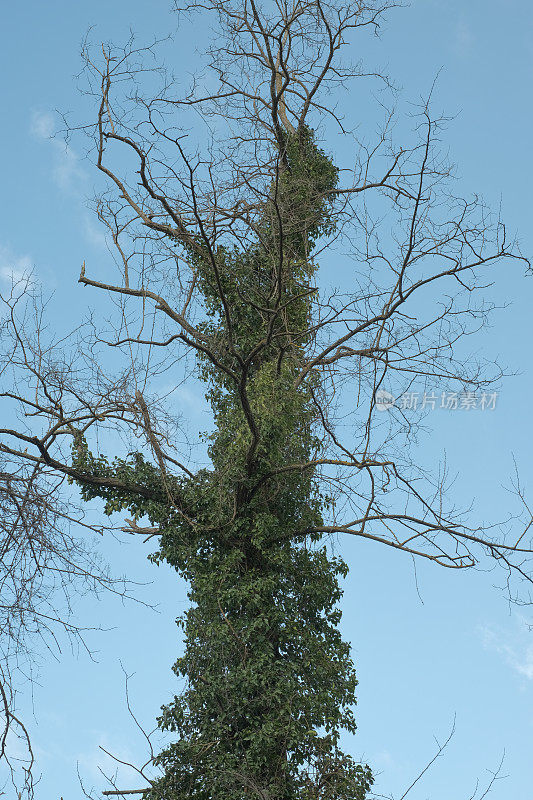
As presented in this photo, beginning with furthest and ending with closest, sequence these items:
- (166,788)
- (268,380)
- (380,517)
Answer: (268,380), (380,517), (166,788)

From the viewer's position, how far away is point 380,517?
8.85 m

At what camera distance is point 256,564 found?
9.32 metres

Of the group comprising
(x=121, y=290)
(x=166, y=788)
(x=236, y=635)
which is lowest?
(x=166, y=788)

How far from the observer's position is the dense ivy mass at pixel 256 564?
829 cm

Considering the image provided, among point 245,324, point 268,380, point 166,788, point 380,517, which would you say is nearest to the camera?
point 166,788

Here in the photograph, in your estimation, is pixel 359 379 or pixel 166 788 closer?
pixel 166 788

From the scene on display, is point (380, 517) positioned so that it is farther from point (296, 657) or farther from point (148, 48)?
point (148, 48)

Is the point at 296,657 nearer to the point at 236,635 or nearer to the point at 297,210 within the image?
the point at 236,635

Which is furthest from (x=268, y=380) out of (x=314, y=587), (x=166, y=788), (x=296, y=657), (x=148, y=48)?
(x=166, y=788)

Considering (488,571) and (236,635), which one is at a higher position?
(488,571)

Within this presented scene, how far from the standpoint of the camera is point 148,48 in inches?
348

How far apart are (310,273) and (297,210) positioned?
44.4 inches

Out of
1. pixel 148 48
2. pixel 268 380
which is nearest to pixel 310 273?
pixel 268 380

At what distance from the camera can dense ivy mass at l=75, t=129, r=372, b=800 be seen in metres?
8.29
